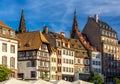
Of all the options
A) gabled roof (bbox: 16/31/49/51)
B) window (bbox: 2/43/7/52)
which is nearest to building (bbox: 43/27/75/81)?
gabled roof (bbox: 16/31/49/51)

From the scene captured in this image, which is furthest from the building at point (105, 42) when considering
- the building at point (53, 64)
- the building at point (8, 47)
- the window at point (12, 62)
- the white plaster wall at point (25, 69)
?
the window at point (12, 62)

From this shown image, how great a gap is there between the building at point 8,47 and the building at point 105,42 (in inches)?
1668

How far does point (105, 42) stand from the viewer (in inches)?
4301

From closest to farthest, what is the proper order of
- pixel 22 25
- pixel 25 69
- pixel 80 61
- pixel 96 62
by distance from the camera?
pixel 25 69 → pixel 80 61 → pixel 96 62 → pixel 22 25

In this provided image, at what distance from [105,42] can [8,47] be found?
47.1m

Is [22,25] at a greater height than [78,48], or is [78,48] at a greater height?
[22,25]

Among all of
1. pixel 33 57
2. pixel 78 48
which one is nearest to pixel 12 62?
pixel 33 57

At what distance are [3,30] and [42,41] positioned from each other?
14265mm

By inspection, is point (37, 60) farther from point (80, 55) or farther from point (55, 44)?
point (80, 55)

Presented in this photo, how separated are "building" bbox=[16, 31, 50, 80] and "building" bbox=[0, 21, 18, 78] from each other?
345 inches

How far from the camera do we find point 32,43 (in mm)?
81312

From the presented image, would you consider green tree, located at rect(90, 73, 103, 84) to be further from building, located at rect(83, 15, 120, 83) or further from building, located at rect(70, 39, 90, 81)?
building, located at rect(83, 15, 120, 83)

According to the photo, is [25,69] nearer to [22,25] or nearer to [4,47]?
[4,47]

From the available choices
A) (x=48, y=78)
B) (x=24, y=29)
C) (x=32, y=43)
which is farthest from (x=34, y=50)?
(x=24, y=29)
